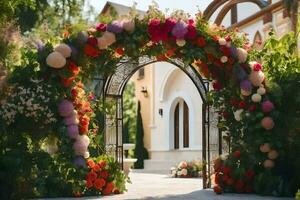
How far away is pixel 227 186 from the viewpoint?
10.0 m

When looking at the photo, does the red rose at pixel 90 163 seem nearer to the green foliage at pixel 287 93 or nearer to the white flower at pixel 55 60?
the white flower at pixel 55 60

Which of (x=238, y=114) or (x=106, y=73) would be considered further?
(x=106, y=73)

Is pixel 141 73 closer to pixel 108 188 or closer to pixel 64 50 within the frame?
pixel 108 188

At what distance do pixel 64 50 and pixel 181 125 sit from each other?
43.7ft

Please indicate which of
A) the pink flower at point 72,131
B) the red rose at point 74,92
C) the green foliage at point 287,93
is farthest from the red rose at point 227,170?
the red rose at point 74,92

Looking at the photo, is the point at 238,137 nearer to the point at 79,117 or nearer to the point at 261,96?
the point at 261,96

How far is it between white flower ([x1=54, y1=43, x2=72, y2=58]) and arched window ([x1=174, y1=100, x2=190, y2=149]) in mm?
12790

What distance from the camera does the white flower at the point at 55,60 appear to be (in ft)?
28.3

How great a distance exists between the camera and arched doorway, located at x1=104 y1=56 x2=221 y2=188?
11.6m

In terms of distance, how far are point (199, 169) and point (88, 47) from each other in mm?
8883

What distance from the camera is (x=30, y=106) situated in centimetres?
835

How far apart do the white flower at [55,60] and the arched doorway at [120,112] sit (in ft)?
9.58

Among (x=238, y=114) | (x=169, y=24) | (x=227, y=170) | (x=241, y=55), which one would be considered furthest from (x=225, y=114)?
(x=169, y=24)

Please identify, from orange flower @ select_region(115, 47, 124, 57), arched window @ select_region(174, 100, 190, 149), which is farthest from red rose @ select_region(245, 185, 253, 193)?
arched window @ select_region(174, 100, 190, 149)
